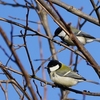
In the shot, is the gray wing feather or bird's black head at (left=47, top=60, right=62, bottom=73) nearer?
the gray wing feather

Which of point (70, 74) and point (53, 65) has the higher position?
point (53, 65)

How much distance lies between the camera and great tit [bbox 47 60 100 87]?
3.55 metres

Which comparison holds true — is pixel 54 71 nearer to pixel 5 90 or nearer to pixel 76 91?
pixel 76 91

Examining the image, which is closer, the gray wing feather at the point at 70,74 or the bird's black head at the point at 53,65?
the gray wing feather at the point at 70,74

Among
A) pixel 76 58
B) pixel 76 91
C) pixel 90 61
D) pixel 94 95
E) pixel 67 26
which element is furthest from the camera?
pixel 76 58

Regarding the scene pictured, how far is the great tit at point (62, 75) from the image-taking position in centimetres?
355

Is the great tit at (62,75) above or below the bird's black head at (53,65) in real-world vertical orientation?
below

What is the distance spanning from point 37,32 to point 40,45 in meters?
0.31

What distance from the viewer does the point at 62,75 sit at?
3713mm

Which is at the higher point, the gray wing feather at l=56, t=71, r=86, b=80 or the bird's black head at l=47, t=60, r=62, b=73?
the bird's black head at l=47, t=60, r=62, b=73

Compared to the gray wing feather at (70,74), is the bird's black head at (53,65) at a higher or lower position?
higher

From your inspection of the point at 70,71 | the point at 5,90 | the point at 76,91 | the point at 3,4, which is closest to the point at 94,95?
the point at 76,91

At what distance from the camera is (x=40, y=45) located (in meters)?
1.76

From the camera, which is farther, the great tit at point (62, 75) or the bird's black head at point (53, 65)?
the bird's black head at point (53, 65)
